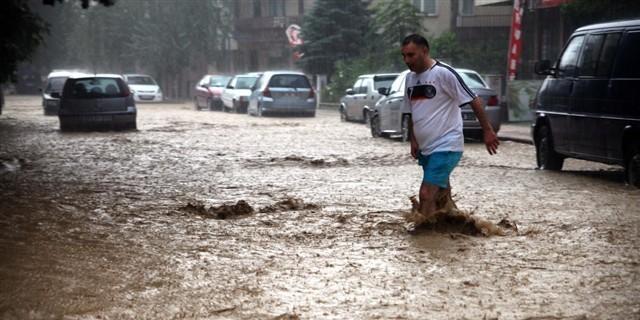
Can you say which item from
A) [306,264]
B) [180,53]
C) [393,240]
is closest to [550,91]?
[393,240]

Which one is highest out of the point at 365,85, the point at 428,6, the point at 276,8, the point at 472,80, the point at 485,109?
the point at 276,8

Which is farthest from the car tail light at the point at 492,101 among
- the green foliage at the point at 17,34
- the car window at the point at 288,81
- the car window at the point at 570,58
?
the car window at the point at 288,81

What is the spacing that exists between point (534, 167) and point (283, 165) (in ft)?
12.7

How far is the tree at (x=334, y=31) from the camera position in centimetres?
4622

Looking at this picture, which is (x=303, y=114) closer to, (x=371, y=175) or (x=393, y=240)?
(x=371, y=175)

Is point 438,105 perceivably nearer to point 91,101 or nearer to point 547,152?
point 547,152

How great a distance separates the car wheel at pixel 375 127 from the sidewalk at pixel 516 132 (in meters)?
2.64

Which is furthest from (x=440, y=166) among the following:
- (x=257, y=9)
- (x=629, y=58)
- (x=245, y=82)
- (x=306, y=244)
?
(x=257, y=9)

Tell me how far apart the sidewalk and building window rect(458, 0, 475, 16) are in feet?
61.6

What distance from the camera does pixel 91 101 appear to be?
25.4 m

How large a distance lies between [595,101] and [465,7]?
33555 mm

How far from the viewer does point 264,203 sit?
36.4 feet

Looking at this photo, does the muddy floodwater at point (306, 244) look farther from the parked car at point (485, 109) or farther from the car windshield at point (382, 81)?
the car windshield at point (382, 81)

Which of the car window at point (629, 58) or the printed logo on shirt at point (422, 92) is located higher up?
the car window at point (629, 58)
